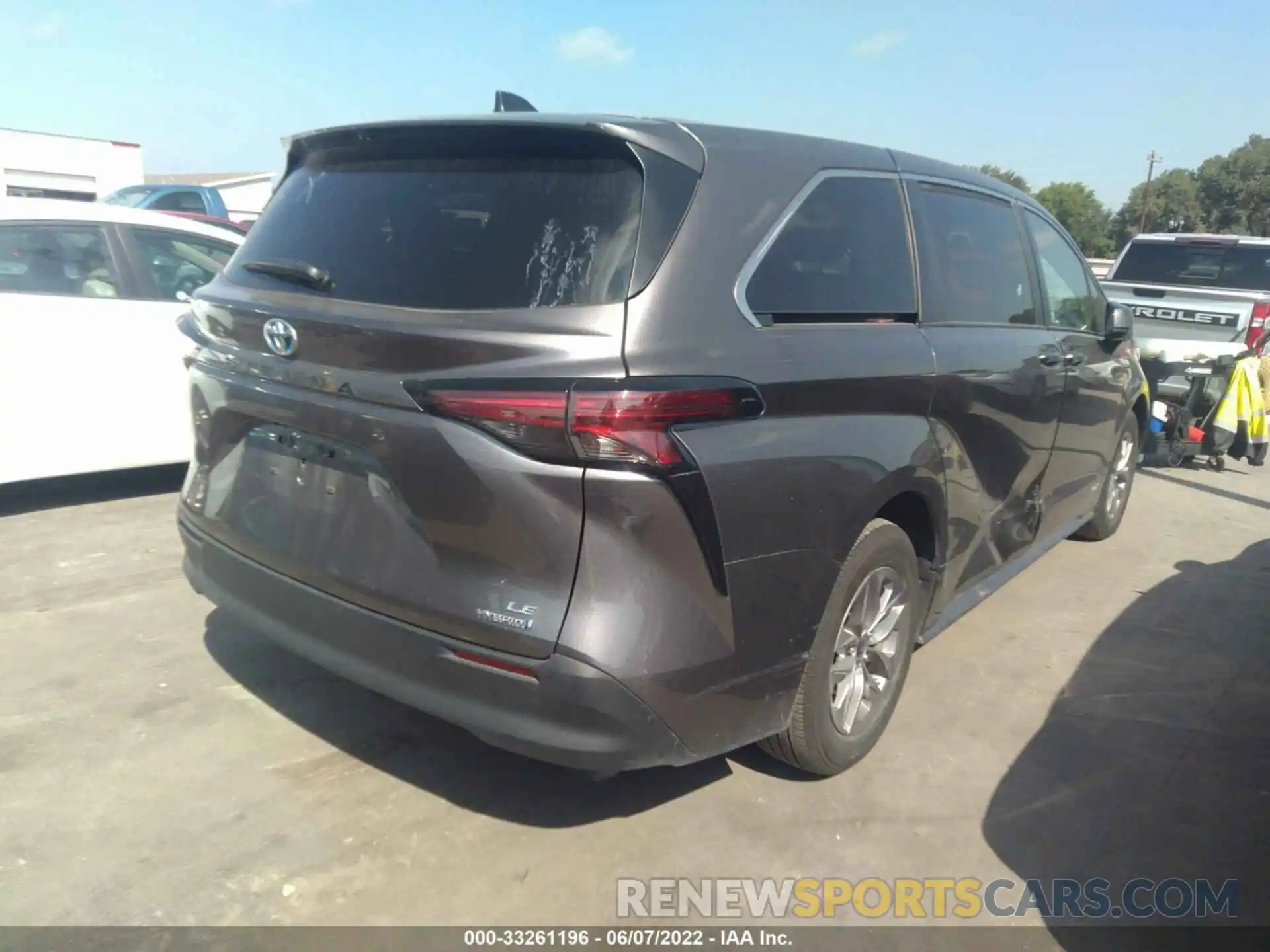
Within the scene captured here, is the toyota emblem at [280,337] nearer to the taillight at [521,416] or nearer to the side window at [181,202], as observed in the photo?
the taillight at [521,416]

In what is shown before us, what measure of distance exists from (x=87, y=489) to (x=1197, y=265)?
10570 mm

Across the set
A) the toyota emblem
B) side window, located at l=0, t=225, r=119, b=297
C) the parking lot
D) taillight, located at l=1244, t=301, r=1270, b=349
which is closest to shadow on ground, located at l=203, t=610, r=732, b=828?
the parking lot

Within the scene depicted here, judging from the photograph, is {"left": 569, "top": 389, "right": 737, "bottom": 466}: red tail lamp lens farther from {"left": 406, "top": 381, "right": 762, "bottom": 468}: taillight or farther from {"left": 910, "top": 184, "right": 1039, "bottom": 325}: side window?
{"left": 910, "top": 184, "right": 1039, "bottom": 325}: side window

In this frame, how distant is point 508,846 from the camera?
107 inches

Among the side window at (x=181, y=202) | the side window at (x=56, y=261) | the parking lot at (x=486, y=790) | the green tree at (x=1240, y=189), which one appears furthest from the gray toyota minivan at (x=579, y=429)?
the green tree at (x=1240, y=189)

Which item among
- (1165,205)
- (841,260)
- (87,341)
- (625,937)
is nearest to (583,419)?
(841,260)

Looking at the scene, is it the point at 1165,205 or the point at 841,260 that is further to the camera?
the point at 1165,205

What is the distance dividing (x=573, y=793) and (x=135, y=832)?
1.22 metres

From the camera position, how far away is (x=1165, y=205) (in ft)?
193

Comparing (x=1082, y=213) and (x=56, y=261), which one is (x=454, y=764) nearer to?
(x=56, y=261)

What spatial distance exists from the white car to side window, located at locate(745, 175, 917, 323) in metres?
3.48

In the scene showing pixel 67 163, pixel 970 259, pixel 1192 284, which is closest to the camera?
pixel 970 259

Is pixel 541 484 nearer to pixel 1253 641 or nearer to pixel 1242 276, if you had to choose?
pixel 1253 641

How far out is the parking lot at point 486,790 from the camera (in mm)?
2553
